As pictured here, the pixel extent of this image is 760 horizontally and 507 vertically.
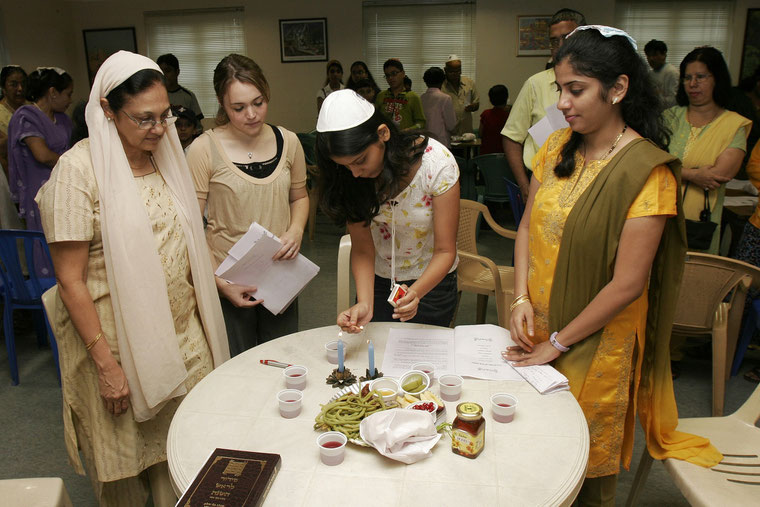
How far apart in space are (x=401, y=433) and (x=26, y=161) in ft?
12.2

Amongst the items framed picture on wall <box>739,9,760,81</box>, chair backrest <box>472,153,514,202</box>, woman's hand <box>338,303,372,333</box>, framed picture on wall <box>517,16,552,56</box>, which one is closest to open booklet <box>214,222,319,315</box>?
woman's hand <box>338,303,372,333</box>

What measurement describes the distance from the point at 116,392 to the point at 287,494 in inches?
30.3

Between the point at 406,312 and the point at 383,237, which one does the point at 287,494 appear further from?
the point at 383,237

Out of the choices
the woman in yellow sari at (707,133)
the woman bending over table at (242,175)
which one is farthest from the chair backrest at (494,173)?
the woman bending over table at (242,175)

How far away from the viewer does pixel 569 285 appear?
1.62 meters

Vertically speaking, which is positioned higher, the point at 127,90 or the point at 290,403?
the point at 127,90

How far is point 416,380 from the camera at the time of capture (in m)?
1.53

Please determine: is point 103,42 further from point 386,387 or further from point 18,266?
point 386,387

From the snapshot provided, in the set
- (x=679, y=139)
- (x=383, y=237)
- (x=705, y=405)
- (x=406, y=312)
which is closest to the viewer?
(x=406, y=312)

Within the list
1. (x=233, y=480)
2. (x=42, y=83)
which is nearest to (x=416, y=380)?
(x=233, y=480)

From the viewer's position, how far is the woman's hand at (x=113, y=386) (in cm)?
166

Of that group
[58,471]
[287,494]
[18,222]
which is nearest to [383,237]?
[287,494]

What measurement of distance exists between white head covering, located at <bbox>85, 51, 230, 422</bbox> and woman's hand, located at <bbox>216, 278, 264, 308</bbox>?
31 cm

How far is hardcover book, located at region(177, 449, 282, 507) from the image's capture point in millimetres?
1108
